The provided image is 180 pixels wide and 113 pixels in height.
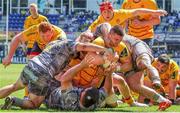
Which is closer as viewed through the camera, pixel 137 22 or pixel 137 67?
pixel 137 67

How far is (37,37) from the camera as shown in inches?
480

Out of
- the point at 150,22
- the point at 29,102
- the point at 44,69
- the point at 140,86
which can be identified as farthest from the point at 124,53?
the point at 150,22

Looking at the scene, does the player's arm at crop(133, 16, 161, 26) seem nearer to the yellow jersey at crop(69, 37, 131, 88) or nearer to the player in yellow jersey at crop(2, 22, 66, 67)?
the player in yellow jersey at crop(2, 22, 66, 67)

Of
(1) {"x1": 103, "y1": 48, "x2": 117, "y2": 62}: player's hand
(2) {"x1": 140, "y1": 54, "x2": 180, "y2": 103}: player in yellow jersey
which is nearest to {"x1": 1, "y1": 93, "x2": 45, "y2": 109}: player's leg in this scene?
(1) {"x1": 103, "y1": 48, "x2": 117, "y2": 62}: player's hand

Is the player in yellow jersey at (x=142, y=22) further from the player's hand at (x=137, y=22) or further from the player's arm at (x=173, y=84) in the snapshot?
the player's arm at (x=173, y=84)

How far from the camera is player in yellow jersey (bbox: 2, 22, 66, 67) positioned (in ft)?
35.6

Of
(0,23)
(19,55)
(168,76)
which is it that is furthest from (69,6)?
(168,76)

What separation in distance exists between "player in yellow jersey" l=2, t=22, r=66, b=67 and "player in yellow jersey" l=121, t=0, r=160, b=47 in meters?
2.20

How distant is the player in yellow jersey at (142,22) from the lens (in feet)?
45.1

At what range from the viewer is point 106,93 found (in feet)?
34.7

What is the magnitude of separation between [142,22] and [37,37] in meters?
2.54

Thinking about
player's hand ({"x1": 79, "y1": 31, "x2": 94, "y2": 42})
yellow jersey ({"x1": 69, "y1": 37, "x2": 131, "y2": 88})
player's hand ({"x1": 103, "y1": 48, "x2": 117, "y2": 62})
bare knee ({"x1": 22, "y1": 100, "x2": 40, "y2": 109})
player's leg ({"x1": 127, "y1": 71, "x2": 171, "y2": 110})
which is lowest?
bare knee ({"x1": 22, "y1": 100, "x2": 40, "y2": 109})

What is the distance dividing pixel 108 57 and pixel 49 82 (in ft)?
3.39

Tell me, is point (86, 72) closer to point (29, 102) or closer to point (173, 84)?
point (29, 102)
